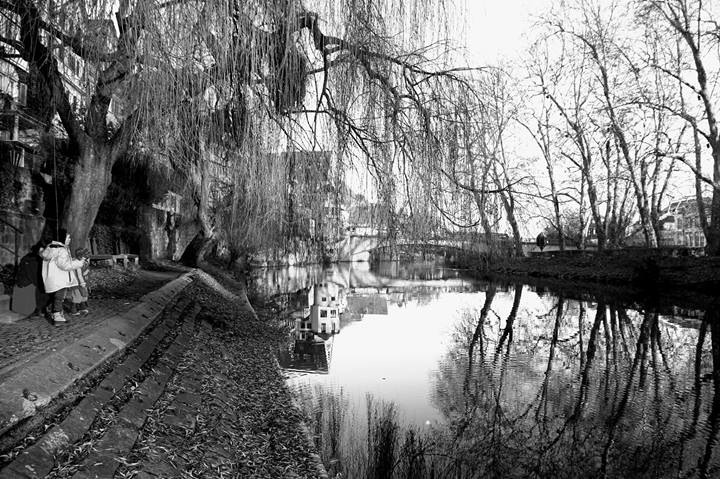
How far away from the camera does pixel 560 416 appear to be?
6.46 metres

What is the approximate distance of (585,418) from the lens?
637 centimetres

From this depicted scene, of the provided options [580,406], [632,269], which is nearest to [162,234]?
[580,406]

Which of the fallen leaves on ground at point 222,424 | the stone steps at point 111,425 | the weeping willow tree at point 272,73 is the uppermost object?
the weeping willow tree at point 272,73

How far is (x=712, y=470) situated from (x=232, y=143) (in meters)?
5.29

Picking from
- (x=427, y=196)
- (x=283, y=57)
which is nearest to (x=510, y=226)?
(x=427, y=196)

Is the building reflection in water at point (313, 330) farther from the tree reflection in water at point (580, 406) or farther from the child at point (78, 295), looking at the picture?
the child at point (78, 295)

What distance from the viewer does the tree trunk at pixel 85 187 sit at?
331 inches

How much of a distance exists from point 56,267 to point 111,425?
128 inches

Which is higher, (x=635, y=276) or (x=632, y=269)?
(x=632, y=269)

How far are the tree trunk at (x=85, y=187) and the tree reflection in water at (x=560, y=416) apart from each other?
5436 millimetres

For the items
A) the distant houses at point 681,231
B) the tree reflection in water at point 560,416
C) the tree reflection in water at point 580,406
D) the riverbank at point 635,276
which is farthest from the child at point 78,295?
the distant houses at point 681,231

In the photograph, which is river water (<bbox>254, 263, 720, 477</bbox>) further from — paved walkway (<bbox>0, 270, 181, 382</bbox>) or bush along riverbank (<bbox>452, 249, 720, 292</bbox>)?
bush along riverbank (<bbox>452, 249, 720, 292</bbox>)

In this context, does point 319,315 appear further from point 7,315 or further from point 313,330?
point 7,315

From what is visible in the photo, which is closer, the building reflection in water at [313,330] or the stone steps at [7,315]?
the stone steps at [7,315]
